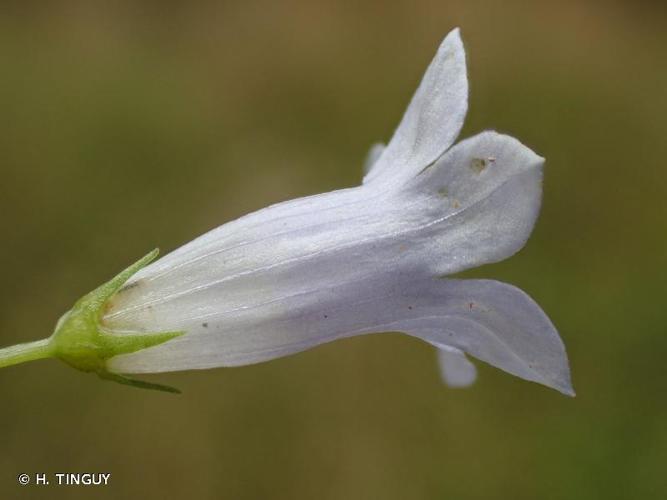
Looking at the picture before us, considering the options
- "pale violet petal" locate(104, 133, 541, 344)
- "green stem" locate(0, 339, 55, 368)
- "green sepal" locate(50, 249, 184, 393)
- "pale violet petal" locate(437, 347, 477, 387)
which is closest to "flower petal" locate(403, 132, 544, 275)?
"pale violet petal" locate(104, 133, 541, 344)

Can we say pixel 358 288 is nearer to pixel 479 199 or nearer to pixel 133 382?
pixel 479 199

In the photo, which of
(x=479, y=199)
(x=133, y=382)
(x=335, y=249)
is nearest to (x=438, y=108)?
(x=479, y=199)

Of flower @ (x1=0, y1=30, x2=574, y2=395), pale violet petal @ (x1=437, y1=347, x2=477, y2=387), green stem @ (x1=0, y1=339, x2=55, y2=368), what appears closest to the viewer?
green stem @ (x1=0, y1=339, x2=55, y2=368)

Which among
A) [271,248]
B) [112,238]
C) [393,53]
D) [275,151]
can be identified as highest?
[393,53]

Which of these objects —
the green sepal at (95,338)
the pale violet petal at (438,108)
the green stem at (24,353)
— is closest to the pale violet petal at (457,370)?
the pale violet petal at (438,108)

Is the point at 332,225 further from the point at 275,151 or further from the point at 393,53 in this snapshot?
the point at 393,53

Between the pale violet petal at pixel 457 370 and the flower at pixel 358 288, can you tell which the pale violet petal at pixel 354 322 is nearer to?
the flower at pixel 358 288

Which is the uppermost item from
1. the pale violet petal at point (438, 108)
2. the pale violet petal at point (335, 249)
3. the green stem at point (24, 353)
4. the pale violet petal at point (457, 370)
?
the pale violet petal at point (438, 108)

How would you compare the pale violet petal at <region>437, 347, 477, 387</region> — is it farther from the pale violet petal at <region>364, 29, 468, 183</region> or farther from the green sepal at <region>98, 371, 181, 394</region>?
the green sepal at <region>98, 371, 181, 394</region>

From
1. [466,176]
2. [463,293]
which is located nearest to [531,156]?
[466,176]
